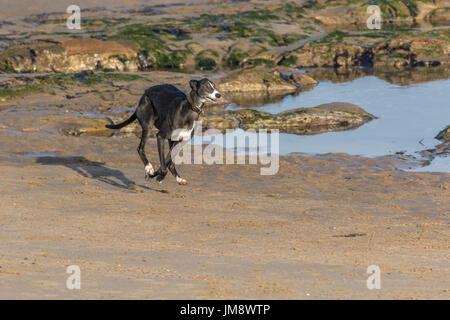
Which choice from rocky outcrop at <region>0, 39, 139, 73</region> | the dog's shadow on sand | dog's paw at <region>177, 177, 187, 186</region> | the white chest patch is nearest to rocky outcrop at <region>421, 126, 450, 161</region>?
dog's paw at <region>177, 177, 187, 186</region>

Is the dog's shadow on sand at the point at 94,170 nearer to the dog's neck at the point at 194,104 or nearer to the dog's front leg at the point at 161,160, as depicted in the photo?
the dog's front leg at the point at 161,160

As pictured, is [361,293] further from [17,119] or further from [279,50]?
[279,50]

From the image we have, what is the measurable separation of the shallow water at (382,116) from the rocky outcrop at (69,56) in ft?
29.9

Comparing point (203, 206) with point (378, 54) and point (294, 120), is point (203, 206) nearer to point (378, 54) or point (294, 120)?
point (294, 120)

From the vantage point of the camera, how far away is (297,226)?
873cm

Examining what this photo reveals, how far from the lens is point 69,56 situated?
29344 millimetres

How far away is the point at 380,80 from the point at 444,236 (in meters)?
20.4

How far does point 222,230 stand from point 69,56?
892 inches

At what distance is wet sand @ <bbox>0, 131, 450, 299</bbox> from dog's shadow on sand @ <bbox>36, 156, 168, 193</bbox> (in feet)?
0.13

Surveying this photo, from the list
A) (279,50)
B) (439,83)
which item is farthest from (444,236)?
(279,50)

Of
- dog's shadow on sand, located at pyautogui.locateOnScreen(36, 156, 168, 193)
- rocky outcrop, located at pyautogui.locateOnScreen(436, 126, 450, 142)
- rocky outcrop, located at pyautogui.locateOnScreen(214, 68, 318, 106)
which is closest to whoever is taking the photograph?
dog's shadow on sand, located at pyautogui.locateOnScreen(36, 156, 168, 193)

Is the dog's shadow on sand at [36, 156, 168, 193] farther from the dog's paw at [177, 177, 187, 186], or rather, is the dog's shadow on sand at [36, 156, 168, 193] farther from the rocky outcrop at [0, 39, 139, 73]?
the rocky outcrop at [0, 39, 139, 73]

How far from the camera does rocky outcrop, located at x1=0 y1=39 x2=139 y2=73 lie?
28.2m

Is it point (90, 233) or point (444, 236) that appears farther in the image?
point (444, 236)
